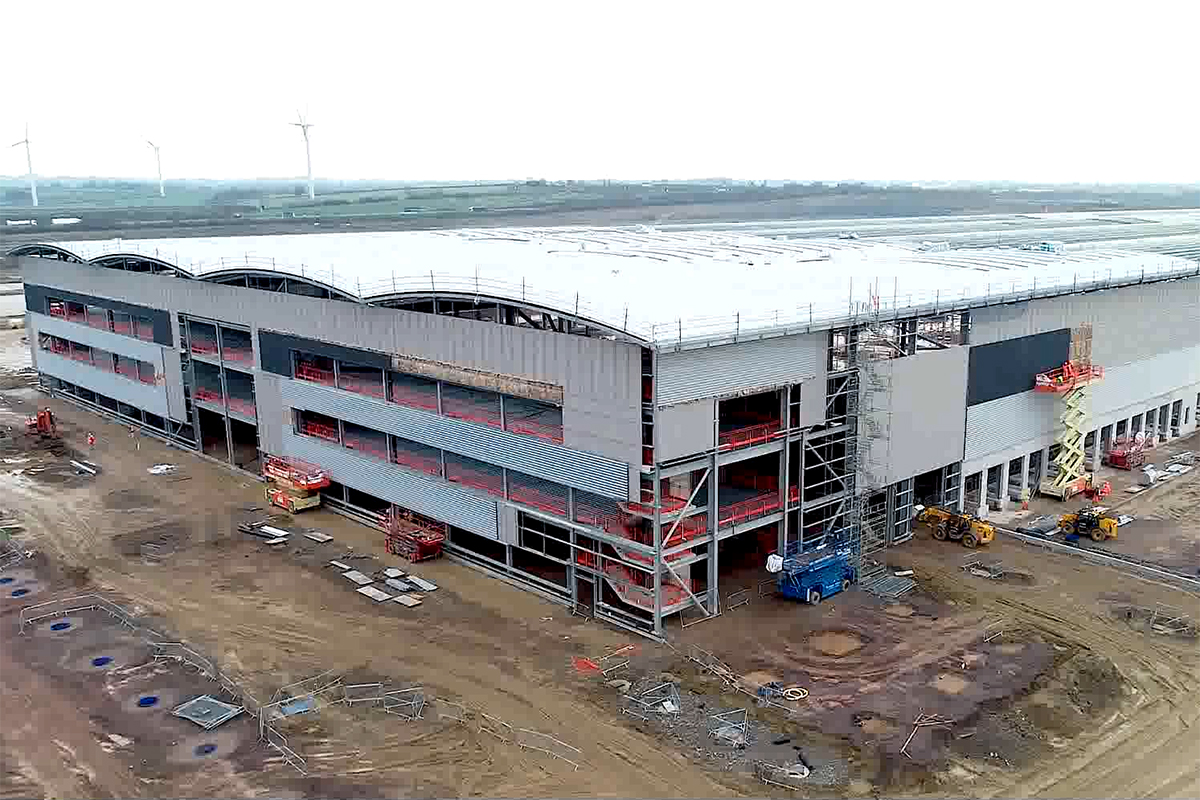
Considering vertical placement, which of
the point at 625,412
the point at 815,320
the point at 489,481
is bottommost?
the point at 489,481

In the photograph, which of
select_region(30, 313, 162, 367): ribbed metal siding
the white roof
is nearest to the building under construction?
the white roof

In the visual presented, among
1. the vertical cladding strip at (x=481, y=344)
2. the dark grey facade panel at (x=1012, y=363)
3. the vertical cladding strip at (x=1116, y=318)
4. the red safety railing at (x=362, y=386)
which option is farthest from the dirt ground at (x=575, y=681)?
the vertical cladding strip at (x=1116, y=318)

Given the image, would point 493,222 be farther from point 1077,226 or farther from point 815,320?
point 815,320

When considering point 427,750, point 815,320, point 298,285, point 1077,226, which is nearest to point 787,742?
point 427,750

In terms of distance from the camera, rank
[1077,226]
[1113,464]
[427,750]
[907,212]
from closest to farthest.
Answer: [427,750] < [1113,464] < [1077,226] < [907,212]

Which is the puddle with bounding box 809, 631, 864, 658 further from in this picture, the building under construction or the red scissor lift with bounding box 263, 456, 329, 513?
the red scissor lift with bounding box 263, 456, 329, 513
